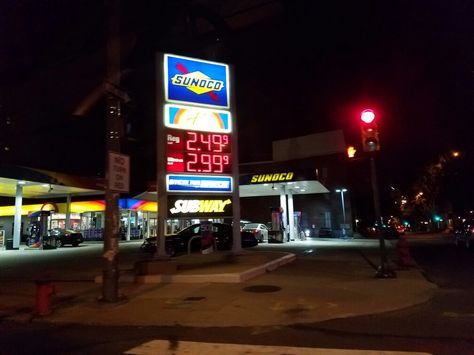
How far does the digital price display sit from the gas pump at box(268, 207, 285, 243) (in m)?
18.1

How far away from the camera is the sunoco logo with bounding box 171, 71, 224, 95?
1744 centimetres

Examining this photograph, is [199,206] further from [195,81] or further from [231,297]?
[231,297]

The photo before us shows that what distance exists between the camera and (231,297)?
10.4m

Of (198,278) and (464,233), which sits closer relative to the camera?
(198,278)

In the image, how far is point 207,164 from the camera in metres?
17.0

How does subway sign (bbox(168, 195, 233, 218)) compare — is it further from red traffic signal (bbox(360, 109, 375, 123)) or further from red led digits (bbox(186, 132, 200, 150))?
red traffic signal (bbox(360, 109, 375, 123))

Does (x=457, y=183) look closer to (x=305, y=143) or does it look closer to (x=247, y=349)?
(x=305, y=143)

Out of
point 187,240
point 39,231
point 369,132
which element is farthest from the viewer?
point 39,231

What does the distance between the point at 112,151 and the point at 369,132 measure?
23.6ft

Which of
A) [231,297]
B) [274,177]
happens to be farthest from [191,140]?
[274,177]

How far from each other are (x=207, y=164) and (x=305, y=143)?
124 feet

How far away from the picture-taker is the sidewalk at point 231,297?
8.52 meters

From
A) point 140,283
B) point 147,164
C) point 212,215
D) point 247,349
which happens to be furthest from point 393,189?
point 247,349

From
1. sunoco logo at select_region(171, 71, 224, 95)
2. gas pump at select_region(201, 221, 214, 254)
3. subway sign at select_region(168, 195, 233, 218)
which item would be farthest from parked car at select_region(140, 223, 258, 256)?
sunoco logo at select_region(171, 71, 224, 95)
